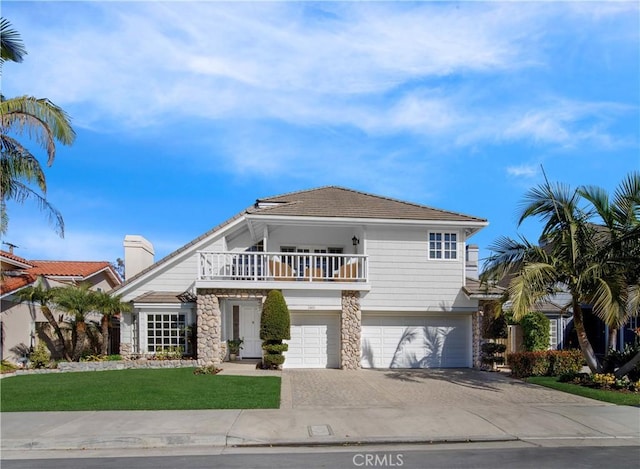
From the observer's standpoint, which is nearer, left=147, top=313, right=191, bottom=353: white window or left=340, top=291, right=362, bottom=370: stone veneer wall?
left=340, top=291, right=362, bottom=370: stone veneer wall

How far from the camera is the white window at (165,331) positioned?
18.9m

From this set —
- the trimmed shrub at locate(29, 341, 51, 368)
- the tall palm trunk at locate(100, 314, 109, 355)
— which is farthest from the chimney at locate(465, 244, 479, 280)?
the trimmed shrub at locate(29, 341, 51, 368)

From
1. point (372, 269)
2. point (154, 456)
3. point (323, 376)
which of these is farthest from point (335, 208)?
point (154, 456)

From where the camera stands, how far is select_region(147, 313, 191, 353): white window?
18.9 m

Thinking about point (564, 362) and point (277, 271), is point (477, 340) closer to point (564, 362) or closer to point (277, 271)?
point (564, 362)

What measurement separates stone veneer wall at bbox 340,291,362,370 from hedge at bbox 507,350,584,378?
5.42m

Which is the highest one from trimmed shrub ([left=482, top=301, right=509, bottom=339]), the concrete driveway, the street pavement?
trimmed shrub ([left=482, top=301, right=509, bottom=339])

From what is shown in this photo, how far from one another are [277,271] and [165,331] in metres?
4.88

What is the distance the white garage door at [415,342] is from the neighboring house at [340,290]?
4 cm

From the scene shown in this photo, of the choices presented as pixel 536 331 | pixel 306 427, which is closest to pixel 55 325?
pixel 306 427

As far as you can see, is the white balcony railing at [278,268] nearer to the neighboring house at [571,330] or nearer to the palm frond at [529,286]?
the palm frond at [529,286]

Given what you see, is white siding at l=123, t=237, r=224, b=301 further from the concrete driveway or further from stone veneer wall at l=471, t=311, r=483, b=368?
stone veneer wall at l=471, t=311, r=483, b=368

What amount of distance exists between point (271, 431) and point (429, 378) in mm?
8452

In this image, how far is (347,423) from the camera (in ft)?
31.1
